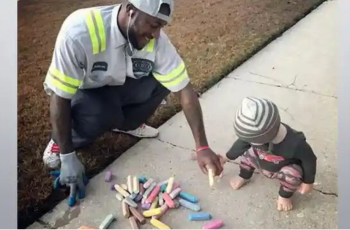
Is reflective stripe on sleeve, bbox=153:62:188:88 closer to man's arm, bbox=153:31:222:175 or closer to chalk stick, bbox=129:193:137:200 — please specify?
→ man's arm, bbox=153:31:222:175

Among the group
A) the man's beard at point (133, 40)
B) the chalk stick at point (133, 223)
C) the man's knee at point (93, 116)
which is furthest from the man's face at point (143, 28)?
the chalk stick at point (133, 223)

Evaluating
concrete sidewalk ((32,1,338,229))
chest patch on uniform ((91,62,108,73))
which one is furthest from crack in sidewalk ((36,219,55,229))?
chest patch on uniform ((91,62,108,73))

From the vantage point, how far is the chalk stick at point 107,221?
744 millimetres

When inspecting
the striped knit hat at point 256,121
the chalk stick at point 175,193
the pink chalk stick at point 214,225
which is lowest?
the pink chalk stick at point 214,225

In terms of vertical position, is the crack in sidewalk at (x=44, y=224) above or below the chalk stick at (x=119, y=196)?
above

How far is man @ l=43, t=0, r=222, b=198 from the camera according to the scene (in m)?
0.72

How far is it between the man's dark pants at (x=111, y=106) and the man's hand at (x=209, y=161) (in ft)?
0.41

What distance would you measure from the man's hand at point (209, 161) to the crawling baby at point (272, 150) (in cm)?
4

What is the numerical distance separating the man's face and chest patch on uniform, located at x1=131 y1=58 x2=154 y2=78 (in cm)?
4

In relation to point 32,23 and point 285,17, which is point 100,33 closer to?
point 32,23

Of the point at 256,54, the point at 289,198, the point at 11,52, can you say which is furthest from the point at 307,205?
the point at 11,52

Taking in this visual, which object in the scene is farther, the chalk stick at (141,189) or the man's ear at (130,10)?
the chalk stick at (141,189)

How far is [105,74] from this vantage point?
779 millimetres

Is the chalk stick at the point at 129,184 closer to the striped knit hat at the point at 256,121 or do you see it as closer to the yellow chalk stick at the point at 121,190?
the yellow chalk stick at the point at 121,190
